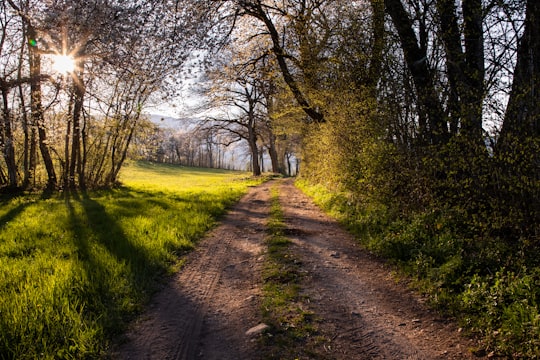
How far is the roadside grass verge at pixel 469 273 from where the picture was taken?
9.69 ft

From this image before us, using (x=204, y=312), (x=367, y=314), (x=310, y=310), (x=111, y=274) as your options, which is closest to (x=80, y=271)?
(x=111, y=274)

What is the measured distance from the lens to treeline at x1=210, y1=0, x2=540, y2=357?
3825mm

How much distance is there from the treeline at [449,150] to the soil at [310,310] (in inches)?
18.5

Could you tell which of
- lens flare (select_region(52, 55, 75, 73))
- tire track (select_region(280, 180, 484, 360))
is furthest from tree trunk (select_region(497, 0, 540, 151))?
lens flare (select_region(52, 55, 75, 73))

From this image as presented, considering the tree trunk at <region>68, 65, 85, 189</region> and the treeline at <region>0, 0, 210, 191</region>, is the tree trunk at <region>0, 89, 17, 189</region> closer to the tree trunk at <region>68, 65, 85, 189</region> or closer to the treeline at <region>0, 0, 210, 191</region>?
the treeline at <region>0, 0, 210, 191</region>

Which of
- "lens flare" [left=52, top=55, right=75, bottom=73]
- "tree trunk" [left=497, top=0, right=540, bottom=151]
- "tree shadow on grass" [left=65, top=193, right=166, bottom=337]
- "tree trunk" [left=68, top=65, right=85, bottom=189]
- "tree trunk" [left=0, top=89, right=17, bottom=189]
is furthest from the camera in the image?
"tree trunk" [left=0, top=89, right=17, bottom=189]

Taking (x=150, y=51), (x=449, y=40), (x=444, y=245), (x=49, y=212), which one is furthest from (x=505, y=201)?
(x=49, y=212)

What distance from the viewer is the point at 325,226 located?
8.25 meters

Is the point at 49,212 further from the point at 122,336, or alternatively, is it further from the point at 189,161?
the point at 189,161

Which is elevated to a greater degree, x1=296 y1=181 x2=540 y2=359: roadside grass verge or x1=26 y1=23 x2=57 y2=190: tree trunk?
x1=26 y1=23 x2=57 y2=190: tree trunk

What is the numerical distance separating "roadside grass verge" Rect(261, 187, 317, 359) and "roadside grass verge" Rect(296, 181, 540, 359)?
1.59 m

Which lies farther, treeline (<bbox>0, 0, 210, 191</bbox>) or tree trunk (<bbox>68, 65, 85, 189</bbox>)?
tree trunk (<bbox>68, 65, 85, 189</bbox>)

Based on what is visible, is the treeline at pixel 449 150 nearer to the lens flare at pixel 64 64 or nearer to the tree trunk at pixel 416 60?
the tree trunk at pixel 416 60

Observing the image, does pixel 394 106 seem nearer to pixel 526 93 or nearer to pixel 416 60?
pixel 416 60
